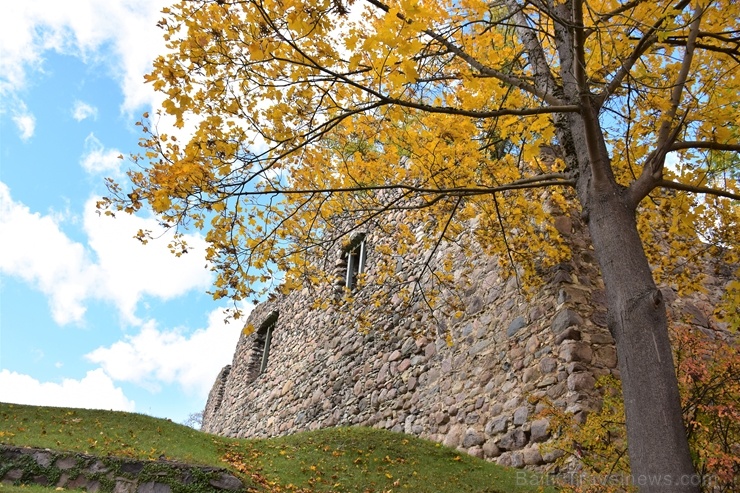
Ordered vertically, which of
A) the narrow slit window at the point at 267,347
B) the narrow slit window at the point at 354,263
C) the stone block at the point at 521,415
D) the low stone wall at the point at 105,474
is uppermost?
the narrow slit window at the point at 354,263

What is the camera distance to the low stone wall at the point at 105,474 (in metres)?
4.31

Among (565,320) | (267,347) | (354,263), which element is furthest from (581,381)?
(267,347)

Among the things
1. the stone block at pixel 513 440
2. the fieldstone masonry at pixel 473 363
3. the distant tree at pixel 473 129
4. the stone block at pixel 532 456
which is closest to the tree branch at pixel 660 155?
the distant tree at pixel 473 129

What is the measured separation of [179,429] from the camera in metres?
6.18

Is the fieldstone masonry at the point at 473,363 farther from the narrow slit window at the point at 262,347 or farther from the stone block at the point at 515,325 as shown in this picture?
the narrow slit window at the point at 262,347

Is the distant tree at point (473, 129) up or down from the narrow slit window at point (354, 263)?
down

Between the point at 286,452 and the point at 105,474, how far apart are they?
2.04m

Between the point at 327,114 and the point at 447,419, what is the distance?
15.0 ft

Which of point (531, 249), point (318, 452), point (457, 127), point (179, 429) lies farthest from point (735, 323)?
point (179, 429)

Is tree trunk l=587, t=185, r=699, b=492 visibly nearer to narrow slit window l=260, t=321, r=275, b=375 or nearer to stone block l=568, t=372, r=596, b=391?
stone block l=568, t=372, r=596, b=391

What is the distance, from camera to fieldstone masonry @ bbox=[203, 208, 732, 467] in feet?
17.6

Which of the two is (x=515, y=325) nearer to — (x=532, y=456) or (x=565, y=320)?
(x=565, y=320)

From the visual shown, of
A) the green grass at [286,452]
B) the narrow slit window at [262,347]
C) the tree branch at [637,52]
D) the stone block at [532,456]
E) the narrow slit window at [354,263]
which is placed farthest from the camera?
the narrow slit window at [262,347]

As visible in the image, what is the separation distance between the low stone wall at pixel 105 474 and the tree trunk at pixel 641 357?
11.1 feet
